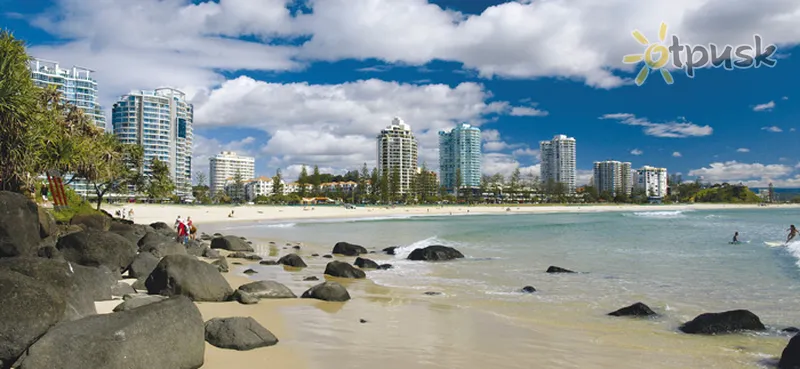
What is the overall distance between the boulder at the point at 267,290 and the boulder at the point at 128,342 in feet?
16.1

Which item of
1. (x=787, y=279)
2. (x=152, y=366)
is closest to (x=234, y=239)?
(x=152, y=366)

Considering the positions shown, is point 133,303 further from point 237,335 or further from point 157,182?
point 157,182

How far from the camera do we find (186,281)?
989 centimetres

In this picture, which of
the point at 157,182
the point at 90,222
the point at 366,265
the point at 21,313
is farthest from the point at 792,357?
the point at 157,182

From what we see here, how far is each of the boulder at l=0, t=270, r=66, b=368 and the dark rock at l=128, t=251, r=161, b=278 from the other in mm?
6754

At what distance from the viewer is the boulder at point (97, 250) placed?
38.4 feet

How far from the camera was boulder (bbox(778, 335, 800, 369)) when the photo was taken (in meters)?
6.63

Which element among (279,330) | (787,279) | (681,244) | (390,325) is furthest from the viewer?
(681,244)

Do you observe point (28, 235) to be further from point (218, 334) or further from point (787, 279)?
point (787, 279)

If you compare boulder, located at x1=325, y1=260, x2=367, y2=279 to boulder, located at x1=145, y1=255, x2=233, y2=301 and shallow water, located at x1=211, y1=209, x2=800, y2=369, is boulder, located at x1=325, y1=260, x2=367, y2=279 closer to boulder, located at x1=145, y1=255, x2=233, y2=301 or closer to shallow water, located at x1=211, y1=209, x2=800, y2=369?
shallow water, located at x1=211, y1=209, x2=800, y2=369

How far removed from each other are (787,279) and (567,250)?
996cm

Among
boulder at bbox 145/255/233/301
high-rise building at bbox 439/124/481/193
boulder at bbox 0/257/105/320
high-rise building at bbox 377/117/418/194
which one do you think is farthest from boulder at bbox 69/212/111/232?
high-rise building at bbox 439/124/481/193

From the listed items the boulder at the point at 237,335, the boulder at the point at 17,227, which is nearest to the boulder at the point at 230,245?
the boulder at the point at 17,227

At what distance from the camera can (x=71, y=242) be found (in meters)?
11.8
